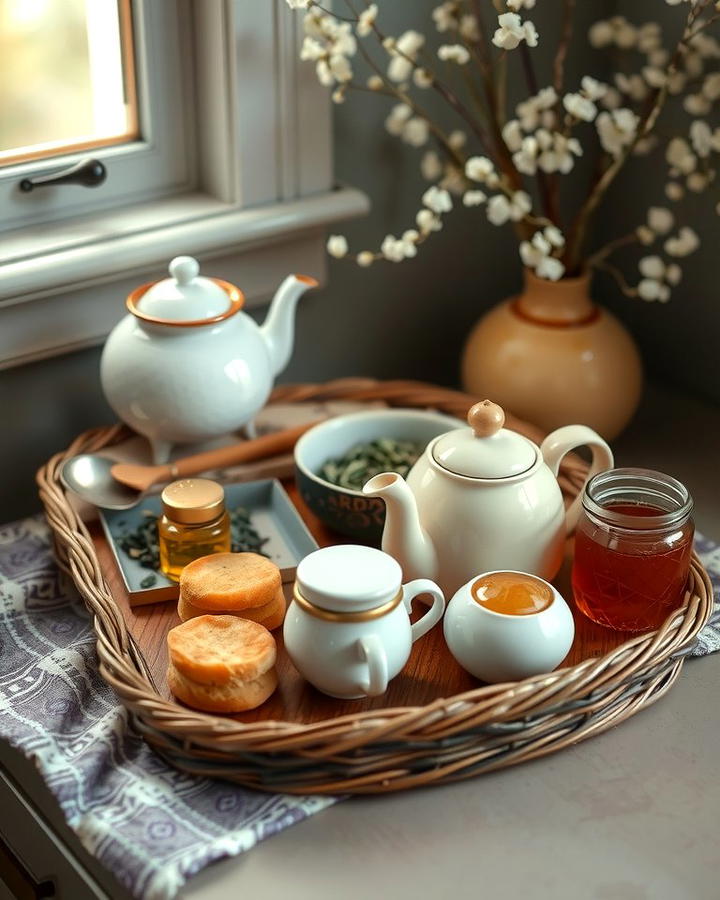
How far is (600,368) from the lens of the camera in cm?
127

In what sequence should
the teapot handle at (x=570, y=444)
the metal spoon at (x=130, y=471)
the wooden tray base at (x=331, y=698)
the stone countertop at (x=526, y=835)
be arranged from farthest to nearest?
the metal spoon at (x=130, y=471), the teapot handle at (x=570, y=444), the wooden tray base at (x=331, y=698), the stone countertop at (x=526, y=835)

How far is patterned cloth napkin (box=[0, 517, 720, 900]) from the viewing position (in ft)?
2.58

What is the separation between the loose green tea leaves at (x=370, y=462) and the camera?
3.68 ft

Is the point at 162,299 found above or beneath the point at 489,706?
above

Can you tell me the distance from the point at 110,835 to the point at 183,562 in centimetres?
28

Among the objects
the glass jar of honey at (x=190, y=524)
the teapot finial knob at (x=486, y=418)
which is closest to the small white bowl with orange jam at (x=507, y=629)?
the teapot finial knob at (x=486, y=418)

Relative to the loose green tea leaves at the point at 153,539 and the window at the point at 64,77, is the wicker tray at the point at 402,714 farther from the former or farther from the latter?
the window at the point at 64,77

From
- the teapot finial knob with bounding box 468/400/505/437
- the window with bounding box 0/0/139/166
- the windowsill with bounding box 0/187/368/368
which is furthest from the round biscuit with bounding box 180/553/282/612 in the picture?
the window with bounding box 0/0/139/166

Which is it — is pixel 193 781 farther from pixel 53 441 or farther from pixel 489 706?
pixel 53 441

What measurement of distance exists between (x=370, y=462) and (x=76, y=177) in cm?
41

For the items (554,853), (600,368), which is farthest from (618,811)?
(600,368)

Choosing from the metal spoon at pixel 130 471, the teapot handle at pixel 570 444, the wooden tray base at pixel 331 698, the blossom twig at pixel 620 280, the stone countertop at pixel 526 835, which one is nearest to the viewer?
the stone countertop at pixel 526 835

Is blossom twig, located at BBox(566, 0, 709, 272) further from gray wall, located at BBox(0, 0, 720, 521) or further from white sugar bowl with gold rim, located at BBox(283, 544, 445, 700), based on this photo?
white sugar bowl with gold rim, located at BBox(283, 544, 445, 700)

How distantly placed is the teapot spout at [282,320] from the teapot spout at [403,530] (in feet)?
1.01
